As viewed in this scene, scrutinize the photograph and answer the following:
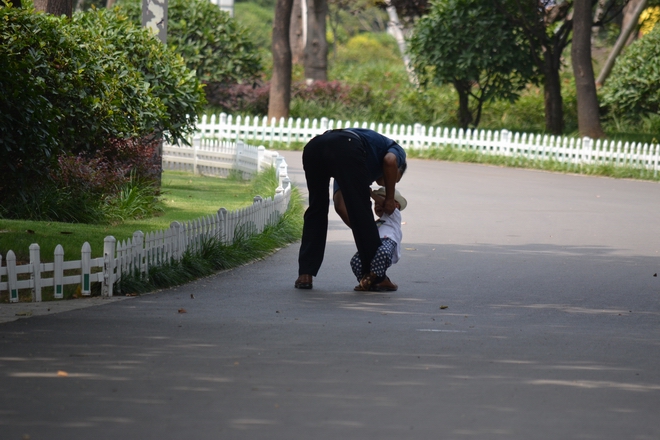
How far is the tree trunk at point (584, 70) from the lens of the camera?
2756cm

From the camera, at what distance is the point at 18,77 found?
31.7 feet

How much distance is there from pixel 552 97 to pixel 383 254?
2329 cm

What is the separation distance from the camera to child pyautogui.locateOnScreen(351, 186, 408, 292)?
8758 millimetres

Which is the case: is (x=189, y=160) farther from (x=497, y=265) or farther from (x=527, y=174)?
(x=497, y=265)

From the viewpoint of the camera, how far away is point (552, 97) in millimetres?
30844

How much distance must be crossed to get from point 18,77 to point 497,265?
16.9ft

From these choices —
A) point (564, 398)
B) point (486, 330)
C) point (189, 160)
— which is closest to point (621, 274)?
point (486, 330)

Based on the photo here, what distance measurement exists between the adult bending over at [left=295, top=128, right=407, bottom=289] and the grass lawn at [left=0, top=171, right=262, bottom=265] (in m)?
2.41

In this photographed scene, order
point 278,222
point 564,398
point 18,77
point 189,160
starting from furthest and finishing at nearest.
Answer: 1. point 189,160
2. point 278,222
3. point 18,77
4. point 564,398

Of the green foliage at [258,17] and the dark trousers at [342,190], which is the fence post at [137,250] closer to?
the dark trousers at [342,190]

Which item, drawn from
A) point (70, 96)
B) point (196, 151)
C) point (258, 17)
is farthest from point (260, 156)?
point (258, 17)

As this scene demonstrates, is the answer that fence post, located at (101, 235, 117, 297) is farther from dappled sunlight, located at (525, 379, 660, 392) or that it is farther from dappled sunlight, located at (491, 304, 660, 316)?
dappled sunlight, located at (525, 379, 660, 392)

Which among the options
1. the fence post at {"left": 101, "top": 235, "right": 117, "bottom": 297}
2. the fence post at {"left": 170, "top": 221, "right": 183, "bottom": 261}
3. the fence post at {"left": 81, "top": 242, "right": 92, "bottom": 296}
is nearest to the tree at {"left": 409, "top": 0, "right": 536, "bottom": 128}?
the fence post at {"left": 170, "top": 221, "right": 183, "bottom": 261}

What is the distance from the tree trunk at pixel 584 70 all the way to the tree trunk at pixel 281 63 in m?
8.58
